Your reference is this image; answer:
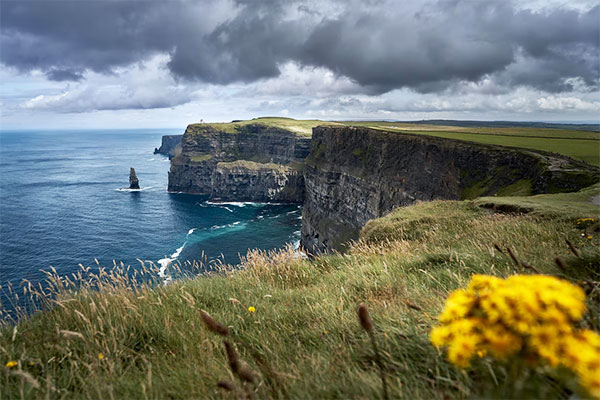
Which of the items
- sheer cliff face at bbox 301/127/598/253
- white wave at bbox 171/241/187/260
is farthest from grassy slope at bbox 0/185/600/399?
white wave at bbox 171/241/187/260

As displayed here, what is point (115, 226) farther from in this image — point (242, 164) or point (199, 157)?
point (199, 157)

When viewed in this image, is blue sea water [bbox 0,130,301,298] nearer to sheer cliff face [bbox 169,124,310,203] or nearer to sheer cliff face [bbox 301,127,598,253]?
sheer cliff face [bbox 169,124,310,203]

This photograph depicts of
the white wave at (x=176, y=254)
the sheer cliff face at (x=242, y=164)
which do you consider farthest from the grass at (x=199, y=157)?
the white wave at (x=176, y=254)

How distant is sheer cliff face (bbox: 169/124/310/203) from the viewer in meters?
128

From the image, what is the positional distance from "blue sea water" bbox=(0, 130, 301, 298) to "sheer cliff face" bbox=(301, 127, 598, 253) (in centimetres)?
1290

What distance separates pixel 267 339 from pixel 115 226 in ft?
296

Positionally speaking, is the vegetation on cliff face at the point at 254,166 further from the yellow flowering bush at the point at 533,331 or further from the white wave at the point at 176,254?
the yellow flowering bush at the point at 533,331

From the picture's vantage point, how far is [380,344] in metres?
3.29

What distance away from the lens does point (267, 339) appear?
12.6ft

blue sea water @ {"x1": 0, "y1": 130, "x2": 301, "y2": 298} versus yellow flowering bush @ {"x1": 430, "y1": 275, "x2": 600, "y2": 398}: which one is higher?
yellow flowering bush @ {"x1": 430, "y1": 275, "x2": 600, "y2": 398}

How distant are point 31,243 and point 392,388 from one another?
83.9 m

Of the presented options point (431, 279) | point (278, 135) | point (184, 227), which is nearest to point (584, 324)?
point (431, 279)

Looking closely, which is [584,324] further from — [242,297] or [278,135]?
[278,135]

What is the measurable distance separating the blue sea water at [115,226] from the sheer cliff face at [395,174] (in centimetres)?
1290
